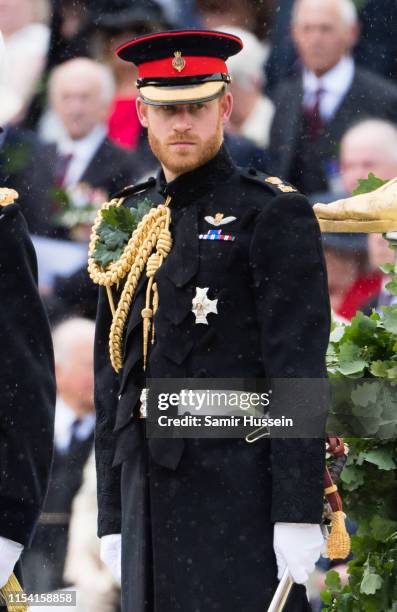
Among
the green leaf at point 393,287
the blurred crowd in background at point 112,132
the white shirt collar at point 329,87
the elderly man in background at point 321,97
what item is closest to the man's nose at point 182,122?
the green leaf at point 393,287

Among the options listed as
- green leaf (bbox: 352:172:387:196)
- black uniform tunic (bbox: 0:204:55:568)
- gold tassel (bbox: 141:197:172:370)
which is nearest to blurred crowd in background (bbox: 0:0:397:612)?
green leaf (bbox: 352:172:387:196)

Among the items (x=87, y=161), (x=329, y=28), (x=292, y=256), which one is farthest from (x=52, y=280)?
(x=292, y=256)

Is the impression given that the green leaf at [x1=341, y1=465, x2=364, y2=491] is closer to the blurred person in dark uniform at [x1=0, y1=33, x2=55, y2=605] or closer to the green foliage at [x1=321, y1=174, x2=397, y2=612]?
the green foliage at [x1=321, y1=174, x2=397, y2=612]

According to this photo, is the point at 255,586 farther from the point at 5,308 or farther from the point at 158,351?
the point at 5,308

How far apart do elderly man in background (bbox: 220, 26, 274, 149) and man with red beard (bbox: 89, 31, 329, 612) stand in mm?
1990

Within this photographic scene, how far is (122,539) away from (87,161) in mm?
2590

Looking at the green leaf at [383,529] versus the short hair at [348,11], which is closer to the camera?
the green leaf at [383,529]

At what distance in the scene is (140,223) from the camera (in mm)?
4625

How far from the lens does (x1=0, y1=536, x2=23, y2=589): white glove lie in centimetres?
396

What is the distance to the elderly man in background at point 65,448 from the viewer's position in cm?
653

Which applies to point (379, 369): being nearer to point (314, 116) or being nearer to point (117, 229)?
point (117, 229)

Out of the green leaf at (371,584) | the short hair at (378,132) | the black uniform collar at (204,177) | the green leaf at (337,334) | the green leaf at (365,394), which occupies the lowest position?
the green leaf at (371,584)

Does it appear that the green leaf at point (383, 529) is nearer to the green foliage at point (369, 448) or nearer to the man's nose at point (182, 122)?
the green foliage at point (369, 448)

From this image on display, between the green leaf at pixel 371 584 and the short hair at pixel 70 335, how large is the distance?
7.48 ft
